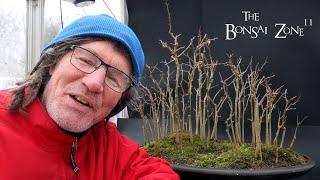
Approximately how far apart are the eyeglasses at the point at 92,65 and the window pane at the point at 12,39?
2.87 meters

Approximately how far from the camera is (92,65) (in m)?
1.28

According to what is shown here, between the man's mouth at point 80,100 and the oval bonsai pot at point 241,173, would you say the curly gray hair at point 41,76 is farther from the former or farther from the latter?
the oval bonsai pot at point 241,173

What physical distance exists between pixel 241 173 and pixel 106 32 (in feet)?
3.18

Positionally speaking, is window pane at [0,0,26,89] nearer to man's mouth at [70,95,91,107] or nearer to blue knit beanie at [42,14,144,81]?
blue knit beanie at [42,14,144,81]

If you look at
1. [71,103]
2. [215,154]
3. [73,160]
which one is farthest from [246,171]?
[71,103]

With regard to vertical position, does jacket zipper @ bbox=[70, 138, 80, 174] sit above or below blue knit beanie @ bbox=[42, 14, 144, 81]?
below

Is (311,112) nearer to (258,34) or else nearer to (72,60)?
(258,34)

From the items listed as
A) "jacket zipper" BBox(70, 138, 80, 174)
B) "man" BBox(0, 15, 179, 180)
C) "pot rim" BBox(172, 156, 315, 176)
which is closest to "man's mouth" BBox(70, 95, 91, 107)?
"man" BBox(0, 15, 179, 180)

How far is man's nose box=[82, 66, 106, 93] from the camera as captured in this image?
4.04ft

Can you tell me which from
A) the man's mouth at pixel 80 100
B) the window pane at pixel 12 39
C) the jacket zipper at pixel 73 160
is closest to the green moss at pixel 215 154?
the jacket zipper at pixel 73 160

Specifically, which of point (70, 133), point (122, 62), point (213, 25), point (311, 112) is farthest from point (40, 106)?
point (311, 112)

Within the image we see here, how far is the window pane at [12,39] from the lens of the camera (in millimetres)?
3980

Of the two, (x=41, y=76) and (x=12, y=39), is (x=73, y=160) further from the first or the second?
(x=12, y=39)

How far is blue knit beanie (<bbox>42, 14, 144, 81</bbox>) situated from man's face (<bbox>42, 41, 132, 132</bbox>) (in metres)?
0.03
